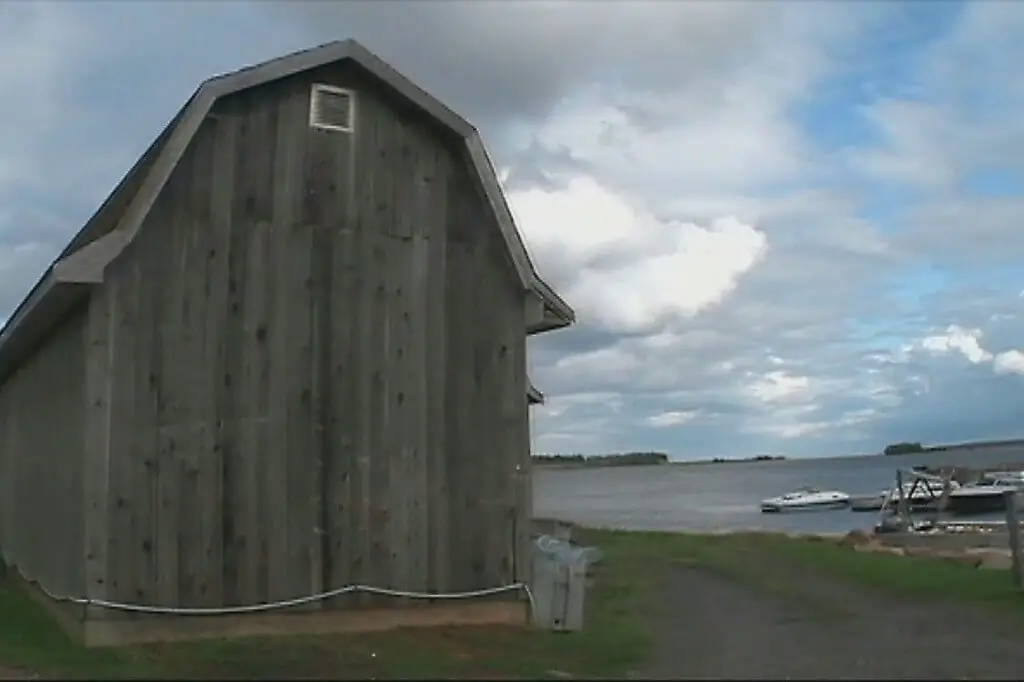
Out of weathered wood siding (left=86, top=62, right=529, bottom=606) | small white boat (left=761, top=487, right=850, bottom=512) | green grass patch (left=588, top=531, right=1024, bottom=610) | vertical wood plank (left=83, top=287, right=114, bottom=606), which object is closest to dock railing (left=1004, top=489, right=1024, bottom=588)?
green grass patch (left=588, top=531, right=1024, bottom=610)

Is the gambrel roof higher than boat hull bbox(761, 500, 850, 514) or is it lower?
higher

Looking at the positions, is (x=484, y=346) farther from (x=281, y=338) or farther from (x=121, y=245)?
(x=121, y=245)

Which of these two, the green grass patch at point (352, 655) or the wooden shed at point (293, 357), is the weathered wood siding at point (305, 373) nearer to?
the wooden shed at point (293, 357)

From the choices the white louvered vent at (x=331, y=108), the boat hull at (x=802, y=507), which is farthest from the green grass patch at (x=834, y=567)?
the boat hull at (x=802, y=507)

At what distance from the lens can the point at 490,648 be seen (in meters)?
12.2

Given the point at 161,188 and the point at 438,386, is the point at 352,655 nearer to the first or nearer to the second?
the point at 438,386

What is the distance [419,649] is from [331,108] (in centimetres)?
561

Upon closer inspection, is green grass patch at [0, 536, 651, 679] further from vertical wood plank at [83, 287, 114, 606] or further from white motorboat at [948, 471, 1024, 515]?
white motorboat at [948, 471, 1024, 515]

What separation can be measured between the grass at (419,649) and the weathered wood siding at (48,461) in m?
0.67

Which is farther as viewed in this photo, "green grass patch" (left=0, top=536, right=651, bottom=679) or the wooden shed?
the wooden shed

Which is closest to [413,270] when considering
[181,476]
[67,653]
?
[181,476]

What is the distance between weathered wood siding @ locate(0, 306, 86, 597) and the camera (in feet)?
42.2

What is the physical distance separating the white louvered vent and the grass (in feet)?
17.2

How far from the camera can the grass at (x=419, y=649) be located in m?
10.4
